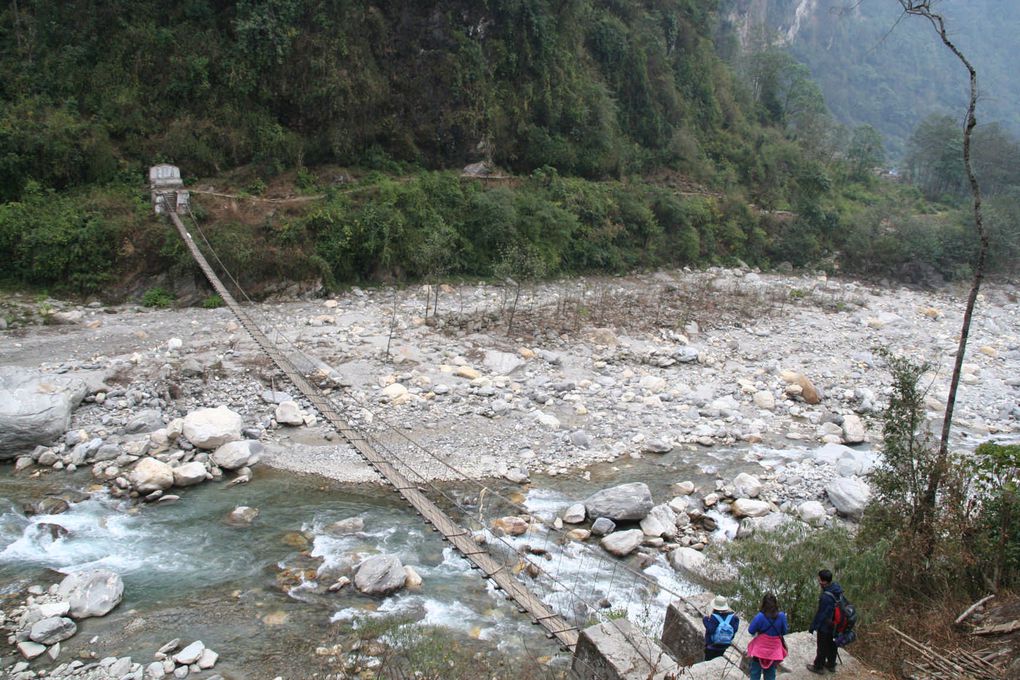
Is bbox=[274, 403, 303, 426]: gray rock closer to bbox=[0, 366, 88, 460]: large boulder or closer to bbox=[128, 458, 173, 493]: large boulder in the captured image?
bbox=[128, 458, 173, 493]: large boulder

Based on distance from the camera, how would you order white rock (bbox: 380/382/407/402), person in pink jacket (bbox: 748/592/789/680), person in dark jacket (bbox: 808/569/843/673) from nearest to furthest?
1. person in pink jacket (bbox: 748/592/789/680)
2. person in dark jacket (bbox: 808/569/843/673)
3. white rock (bbox: 380/382/407/402)

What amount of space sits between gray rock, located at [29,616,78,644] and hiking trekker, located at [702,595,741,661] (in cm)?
530

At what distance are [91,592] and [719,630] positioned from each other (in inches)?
216

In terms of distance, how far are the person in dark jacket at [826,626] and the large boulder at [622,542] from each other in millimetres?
3012

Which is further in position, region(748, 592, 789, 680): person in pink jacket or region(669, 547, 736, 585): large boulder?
region(669, 547, 736, 585): large boulder

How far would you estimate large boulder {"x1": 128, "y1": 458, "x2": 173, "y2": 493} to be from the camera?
7977mm

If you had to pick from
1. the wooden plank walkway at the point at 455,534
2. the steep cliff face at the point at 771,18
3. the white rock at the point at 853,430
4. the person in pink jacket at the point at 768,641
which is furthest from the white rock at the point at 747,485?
the steep cliff face at the point at 771,18

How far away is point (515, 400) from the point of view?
11.2m

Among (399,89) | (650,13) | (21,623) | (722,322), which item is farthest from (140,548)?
(650,13)

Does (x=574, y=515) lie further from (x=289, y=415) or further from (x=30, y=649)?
(x=30, y=649)

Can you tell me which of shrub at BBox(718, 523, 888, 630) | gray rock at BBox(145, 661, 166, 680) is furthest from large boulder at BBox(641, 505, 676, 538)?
gray rock at BBox(145, 661, 166, 680)

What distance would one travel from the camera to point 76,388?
9594 millimetres

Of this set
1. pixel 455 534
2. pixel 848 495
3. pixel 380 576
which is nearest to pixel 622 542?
pixel 455 534

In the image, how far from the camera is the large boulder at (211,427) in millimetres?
8977
